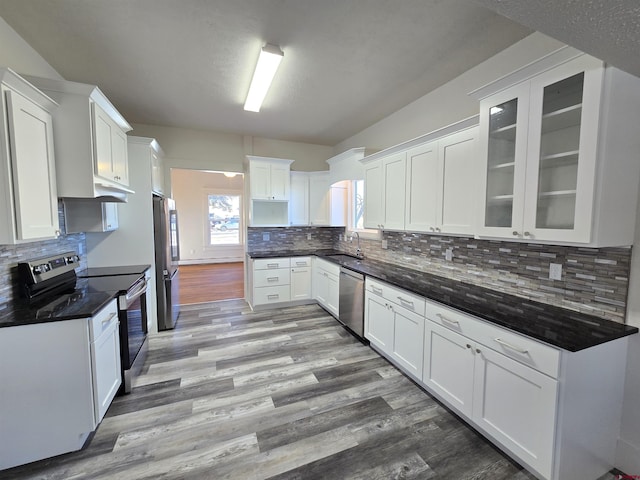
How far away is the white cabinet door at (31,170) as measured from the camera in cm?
161

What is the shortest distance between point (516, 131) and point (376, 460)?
2.32 metres

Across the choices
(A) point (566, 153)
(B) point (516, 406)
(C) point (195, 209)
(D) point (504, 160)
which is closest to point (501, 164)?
(D) point (504, 160)

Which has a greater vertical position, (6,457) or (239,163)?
(239,163)

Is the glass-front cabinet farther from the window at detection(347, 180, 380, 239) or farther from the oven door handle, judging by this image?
the oven door handle

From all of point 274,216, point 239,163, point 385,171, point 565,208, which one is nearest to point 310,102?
point 385,171

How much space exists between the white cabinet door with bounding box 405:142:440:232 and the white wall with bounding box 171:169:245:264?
20.5ft

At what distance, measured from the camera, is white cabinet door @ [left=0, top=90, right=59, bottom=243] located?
1.61 metres

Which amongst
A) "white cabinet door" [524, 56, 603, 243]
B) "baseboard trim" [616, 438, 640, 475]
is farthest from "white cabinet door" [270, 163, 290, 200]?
"baseboard trim" [616, 438, 640, 475]

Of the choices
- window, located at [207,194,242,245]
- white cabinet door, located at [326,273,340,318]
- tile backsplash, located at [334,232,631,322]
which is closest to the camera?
tile backsplash, located at [334,232,631,322]

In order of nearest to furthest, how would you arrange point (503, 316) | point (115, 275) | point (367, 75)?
1. point (503, 316)
2. point (367, 75)
3. point (115, 275)

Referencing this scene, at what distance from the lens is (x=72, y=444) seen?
Answer: 5.68 ft

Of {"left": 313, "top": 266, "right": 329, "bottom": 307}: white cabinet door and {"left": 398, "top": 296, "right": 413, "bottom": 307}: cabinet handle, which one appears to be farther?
{"left": 313, "top": 266, "right": 329, "bottom": 307}: white cabinet door

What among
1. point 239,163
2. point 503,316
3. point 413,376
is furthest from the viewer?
point 239,163

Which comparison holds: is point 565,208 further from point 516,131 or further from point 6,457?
point 6,457
